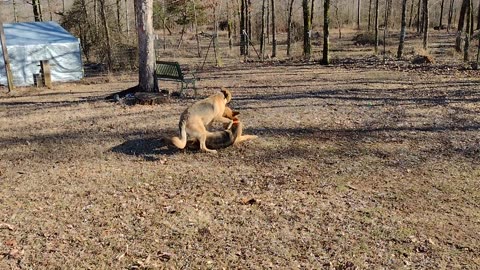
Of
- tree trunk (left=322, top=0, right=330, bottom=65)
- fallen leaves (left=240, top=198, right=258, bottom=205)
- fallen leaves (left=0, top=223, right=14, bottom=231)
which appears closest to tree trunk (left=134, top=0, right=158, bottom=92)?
fallen leaves (left=240, top=198, right=258, bottom=205)

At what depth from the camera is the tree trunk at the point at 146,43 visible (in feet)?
39.4

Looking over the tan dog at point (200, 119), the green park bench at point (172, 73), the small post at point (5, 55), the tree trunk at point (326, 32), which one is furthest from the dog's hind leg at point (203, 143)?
the tree trunk at point (326, 32)

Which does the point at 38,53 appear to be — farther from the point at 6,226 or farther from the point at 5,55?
the point at 6,226

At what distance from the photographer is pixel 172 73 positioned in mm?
12789

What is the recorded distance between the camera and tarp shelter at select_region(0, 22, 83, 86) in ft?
59.3

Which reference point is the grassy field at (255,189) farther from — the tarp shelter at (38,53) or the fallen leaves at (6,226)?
the tarp shelter at (38,53)

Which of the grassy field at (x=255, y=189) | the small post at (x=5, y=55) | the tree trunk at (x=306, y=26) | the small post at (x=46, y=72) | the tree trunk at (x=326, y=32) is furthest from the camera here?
the tree trunk at (x=306, y=26)

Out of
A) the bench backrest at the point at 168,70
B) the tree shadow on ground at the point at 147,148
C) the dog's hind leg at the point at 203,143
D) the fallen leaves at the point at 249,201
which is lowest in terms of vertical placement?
the fallen leaves at the point at 249,201

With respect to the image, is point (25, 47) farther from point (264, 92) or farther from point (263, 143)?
point (263, 143)

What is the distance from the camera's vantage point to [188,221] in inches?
201

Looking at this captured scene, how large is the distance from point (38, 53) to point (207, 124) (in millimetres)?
13741

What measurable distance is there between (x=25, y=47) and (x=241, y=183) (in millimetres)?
15268

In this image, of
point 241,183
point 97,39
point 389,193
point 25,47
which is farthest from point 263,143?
point 97,39

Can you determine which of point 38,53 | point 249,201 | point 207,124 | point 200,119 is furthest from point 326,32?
point 249,201
